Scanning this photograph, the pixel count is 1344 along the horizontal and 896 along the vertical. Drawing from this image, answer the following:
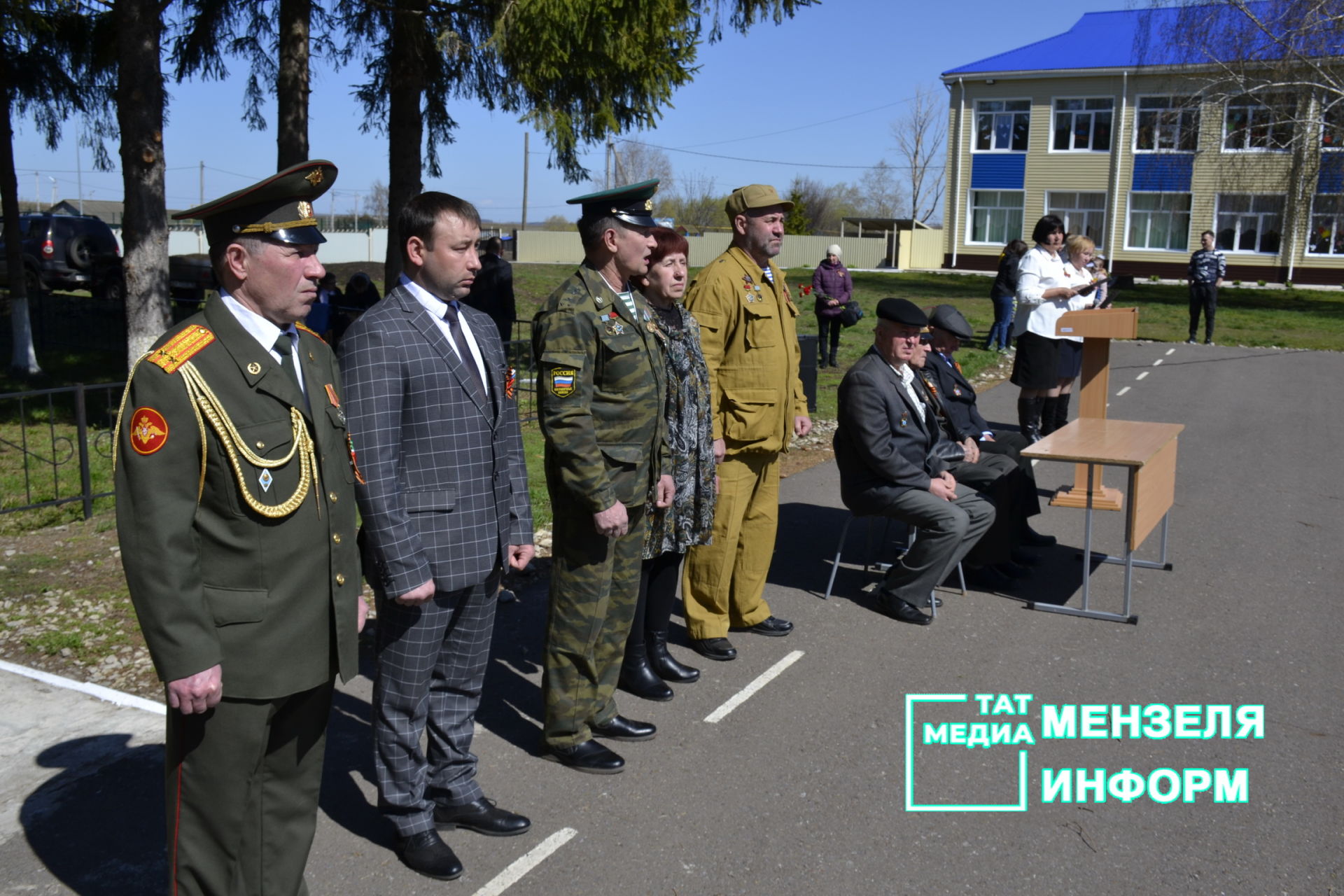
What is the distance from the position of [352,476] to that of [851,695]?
104 inches

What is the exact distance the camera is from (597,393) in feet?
13.6

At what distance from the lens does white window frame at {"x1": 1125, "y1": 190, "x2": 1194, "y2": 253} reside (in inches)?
1625

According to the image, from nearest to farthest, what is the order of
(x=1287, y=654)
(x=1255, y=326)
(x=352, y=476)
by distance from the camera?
1. (x=352, y=476)
2. (x=1287, y=654)
3. (x=1255, y=326)

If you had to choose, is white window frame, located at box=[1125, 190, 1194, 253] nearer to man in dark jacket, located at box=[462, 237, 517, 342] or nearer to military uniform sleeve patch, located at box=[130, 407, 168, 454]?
man in dark jacket, located at box=[462, 237, 517, 342]

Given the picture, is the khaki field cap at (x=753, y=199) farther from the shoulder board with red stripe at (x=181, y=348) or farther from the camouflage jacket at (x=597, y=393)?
the shoulder board with red stripe at (x=181, y=348)

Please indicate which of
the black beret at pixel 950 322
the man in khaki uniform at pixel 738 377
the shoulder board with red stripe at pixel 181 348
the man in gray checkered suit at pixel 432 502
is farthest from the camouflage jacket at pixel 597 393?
the black beret at pixel 950 322

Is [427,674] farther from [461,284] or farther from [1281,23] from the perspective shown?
[1281,23]

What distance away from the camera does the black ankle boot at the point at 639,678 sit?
189 inches

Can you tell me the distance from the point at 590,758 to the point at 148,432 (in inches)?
85.7

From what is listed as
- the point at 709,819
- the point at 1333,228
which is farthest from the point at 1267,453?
the point at 1333,228

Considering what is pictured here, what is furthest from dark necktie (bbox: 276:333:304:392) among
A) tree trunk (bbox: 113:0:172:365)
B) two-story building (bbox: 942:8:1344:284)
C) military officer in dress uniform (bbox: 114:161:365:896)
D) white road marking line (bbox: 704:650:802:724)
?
two-story building (bbox: 942:8:1344:284)

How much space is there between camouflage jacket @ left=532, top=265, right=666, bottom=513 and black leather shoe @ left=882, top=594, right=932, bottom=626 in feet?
6.68

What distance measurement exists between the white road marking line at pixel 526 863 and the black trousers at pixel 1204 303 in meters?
17.5

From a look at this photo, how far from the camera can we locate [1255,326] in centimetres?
2297
